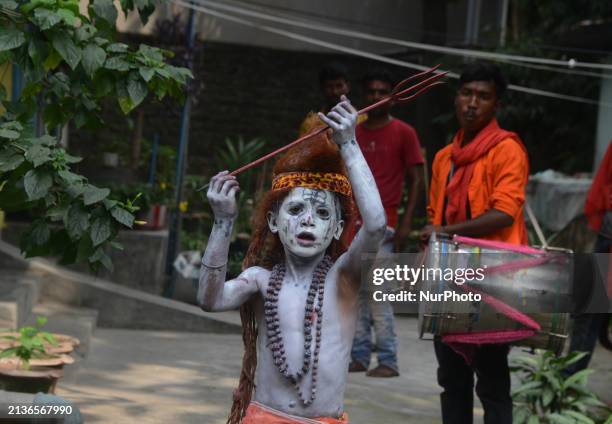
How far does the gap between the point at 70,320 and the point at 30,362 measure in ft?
7.35

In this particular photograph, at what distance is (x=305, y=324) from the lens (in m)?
3.79

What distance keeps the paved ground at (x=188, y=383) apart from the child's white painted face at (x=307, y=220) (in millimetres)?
2370

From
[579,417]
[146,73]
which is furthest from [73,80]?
[579,417]

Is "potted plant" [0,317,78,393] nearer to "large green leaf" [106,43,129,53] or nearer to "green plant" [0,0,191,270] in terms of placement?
"green plant" [0,0,191,270]

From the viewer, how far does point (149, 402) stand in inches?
250

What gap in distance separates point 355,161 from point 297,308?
1.85ft

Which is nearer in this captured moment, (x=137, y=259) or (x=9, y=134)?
(x=9, y=134)

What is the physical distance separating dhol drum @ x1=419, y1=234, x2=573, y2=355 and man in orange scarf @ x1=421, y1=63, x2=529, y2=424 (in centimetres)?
28

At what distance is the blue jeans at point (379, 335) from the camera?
711 centimetres

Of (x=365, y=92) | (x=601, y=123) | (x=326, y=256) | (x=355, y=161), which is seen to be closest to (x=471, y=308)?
(x=326, y=256)

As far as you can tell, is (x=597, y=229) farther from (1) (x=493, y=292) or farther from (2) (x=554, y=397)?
(1) (x=493, y=292)

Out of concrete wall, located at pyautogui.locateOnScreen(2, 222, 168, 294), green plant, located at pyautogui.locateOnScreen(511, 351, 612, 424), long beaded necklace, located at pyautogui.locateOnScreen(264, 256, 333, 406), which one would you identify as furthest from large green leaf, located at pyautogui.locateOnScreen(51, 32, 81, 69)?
concrete wall, located at pyautogui.locateOnScreen(2, 222, 168, 294)

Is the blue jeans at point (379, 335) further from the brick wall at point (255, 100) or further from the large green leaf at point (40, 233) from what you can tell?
the brick wall at point (255, 100)

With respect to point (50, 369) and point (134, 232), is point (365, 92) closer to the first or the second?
point (50, 369)
